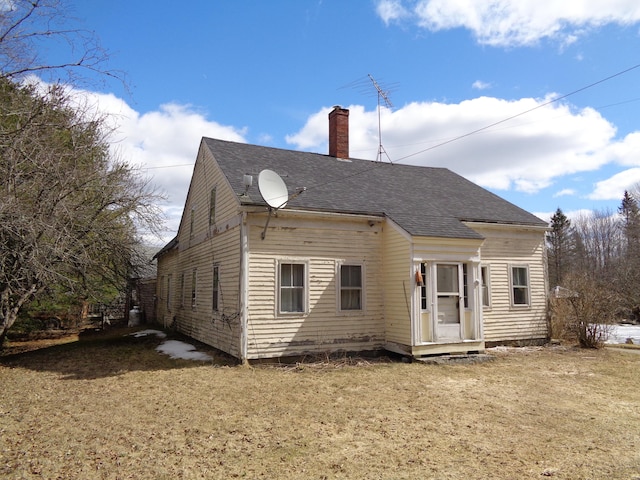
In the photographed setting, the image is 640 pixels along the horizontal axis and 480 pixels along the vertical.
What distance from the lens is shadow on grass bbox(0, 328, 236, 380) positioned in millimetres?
10664

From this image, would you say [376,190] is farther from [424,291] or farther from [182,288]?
[182,288]

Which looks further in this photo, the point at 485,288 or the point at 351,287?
the point at 485,288

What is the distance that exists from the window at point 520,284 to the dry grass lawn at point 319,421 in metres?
3.76

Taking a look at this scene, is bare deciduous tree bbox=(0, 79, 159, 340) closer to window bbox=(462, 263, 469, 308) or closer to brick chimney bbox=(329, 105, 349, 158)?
brick chimney bbox=(329, 105, 349, 158)

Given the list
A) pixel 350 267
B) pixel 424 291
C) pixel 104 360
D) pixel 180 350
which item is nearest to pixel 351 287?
pixel 350 267

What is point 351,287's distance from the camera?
40.8 ft

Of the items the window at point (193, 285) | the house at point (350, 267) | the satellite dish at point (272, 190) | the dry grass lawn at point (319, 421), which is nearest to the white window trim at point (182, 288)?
the window at point (193, 285)

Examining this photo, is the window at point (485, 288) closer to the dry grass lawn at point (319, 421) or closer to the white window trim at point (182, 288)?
the dry grass lawn at point (319, 421)

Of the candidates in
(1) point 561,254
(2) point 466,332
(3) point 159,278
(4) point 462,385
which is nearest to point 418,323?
(2) point 466,332

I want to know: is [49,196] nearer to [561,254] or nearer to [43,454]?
[43,454]

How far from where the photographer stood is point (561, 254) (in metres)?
55.8

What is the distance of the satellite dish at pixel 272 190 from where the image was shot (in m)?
10.8

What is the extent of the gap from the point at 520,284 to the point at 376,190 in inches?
→ 229

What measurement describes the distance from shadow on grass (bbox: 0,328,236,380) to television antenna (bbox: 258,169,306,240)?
4.04 m
